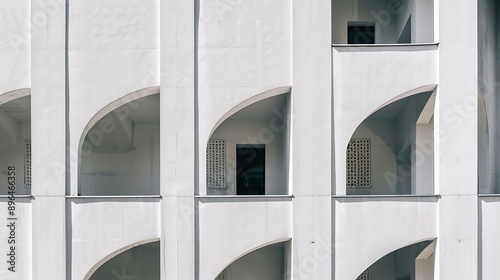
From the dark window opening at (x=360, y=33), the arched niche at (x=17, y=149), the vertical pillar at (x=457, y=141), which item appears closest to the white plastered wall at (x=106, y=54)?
the arched niche at (x=17, y=149)

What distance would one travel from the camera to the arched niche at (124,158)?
18.9 metres

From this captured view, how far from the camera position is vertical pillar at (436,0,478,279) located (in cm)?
1543

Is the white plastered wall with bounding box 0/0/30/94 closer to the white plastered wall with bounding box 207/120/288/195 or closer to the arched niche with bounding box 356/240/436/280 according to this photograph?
the white plastered wall with bounding box 207/120/288/195

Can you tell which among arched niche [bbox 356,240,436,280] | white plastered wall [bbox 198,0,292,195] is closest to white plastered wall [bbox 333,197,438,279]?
arched niche [bbox 356,240,436,280]

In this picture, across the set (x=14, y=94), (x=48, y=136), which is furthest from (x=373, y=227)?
(x=14, y=94)

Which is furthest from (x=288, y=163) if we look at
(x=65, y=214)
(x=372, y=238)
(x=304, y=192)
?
(x=65, y=214)

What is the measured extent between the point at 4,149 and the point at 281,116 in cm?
910

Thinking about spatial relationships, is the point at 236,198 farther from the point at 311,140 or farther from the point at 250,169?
the point at 250,169

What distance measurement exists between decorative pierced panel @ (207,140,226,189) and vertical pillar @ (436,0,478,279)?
22.3 ft

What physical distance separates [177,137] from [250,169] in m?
4.38

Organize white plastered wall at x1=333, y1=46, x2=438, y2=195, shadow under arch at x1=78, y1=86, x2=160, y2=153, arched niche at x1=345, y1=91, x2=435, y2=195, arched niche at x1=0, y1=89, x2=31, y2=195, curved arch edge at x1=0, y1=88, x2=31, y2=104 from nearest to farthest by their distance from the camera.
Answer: white plastered wall at x1=333, y1=46, x2=438, y2=195 < shadow under arch at x1=78, y1=86, x2=160, y2=153 < curved arch edge at x1=0, y1=88, x2=31, y2=104 < arched niche at x1=345, y1=91, x2=435, y2=195 < arched niche at x1=0, y1=89, x2=31, y2=195

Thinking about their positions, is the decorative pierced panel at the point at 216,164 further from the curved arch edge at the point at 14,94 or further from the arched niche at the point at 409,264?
the curved arch edge at the point at 14,94

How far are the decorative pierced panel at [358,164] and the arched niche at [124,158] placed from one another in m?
6.25

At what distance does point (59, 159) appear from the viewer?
1555 centimetres
